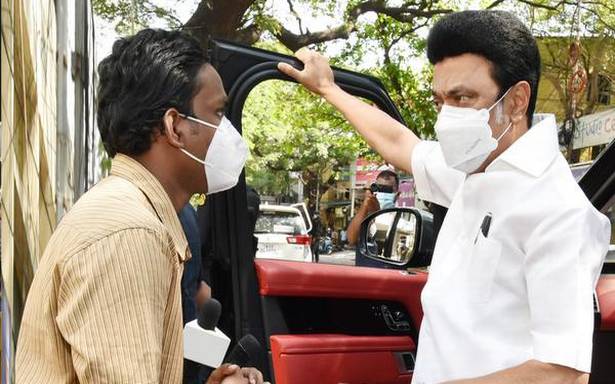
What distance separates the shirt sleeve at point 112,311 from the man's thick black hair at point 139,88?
0.26 meters

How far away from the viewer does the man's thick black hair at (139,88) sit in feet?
3.72

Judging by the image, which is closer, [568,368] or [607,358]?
[568,368]

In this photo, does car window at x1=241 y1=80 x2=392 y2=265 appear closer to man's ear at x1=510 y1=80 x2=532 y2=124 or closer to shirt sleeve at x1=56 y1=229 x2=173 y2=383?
man's ear at x1=510 y1=80 x2=532 y2=124

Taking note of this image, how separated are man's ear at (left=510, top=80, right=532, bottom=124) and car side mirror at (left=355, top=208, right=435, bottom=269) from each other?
90 centimetres

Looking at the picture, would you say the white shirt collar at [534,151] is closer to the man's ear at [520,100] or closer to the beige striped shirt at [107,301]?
the man's ear at [520,100]

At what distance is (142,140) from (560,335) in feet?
2.71

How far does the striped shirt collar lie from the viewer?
1.08 metres

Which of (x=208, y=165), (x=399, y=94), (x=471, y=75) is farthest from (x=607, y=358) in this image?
(x=399, y=94)

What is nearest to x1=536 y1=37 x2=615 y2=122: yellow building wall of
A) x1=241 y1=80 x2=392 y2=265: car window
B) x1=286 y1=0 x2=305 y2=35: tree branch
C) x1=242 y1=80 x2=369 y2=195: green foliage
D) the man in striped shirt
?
x1=242 y1=80 x2=369 y2=195: green foliage

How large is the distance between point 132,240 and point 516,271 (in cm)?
77

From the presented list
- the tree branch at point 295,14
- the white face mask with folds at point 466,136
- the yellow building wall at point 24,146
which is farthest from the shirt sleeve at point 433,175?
the tree branch at point 295,14

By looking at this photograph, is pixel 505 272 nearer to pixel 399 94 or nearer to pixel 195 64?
pixel 195 64

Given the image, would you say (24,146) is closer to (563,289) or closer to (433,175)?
(433,175)

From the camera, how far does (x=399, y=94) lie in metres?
10.6
